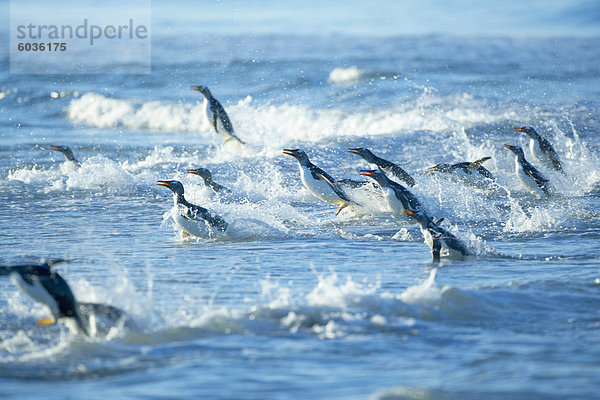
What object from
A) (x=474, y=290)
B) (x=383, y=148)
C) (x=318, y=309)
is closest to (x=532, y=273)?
(x=474, y=290)

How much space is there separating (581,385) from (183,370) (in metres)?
2.30

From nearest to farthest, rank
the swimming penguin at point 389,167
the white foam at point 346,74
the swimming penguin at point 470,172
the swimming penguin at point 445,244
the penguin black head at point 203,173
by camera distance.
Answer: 1. the swimming penguin at point 445,244
2. the penguin black head at point 203,173
3. the swimming penguin at point 389,167
4. the swimming penguin at point 470,172
5. the white foam at point 346,74

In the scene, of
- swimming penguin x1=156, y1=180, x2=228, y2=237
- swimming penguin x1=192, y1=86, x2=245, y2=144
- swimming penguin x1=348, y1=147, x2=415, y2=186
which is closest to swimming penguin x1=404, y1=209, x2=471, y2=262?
swimming penguin x1=156, y1=180, x2=228, y2=237

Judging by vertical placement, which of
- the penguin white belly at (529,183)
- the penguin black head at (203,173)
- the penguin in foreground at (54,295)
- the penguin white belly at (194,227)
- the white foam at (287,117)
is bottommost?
the penguin in foreground at (54,295)

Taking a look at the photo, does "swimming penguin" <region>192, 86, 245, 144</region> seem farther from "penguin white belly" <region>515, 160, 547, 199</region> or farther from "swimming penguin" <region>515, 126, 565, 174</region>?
"penguin white belly" <region>515, 160, 547, 199</region>

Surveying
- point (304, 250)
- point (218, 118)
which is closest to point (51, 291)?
point (304, 250)

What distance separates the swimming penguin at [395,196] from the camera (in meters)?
10.4

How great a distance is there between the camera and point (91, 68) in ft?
105

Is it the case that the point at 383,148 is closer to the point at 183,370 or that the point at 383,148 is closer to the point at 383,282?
the point at 383,282

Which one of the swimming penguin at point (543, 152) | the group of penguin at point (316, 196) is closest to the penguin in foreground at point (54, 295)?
the group of penguin at point (316, 196)

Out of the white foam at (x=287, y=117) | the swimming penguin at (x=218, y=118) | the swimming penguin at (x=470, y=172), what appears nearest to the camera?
the swimming penguin at (x=470, y=172)

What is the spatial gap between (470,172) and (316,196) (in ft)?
8.80

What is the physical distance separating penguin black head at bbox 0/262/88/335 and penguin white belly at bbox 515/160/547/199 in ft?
26.9

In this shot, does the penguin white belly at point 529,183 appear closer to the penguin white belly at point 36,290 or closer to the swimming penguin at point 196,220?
the swimming penguin at point 196,220
